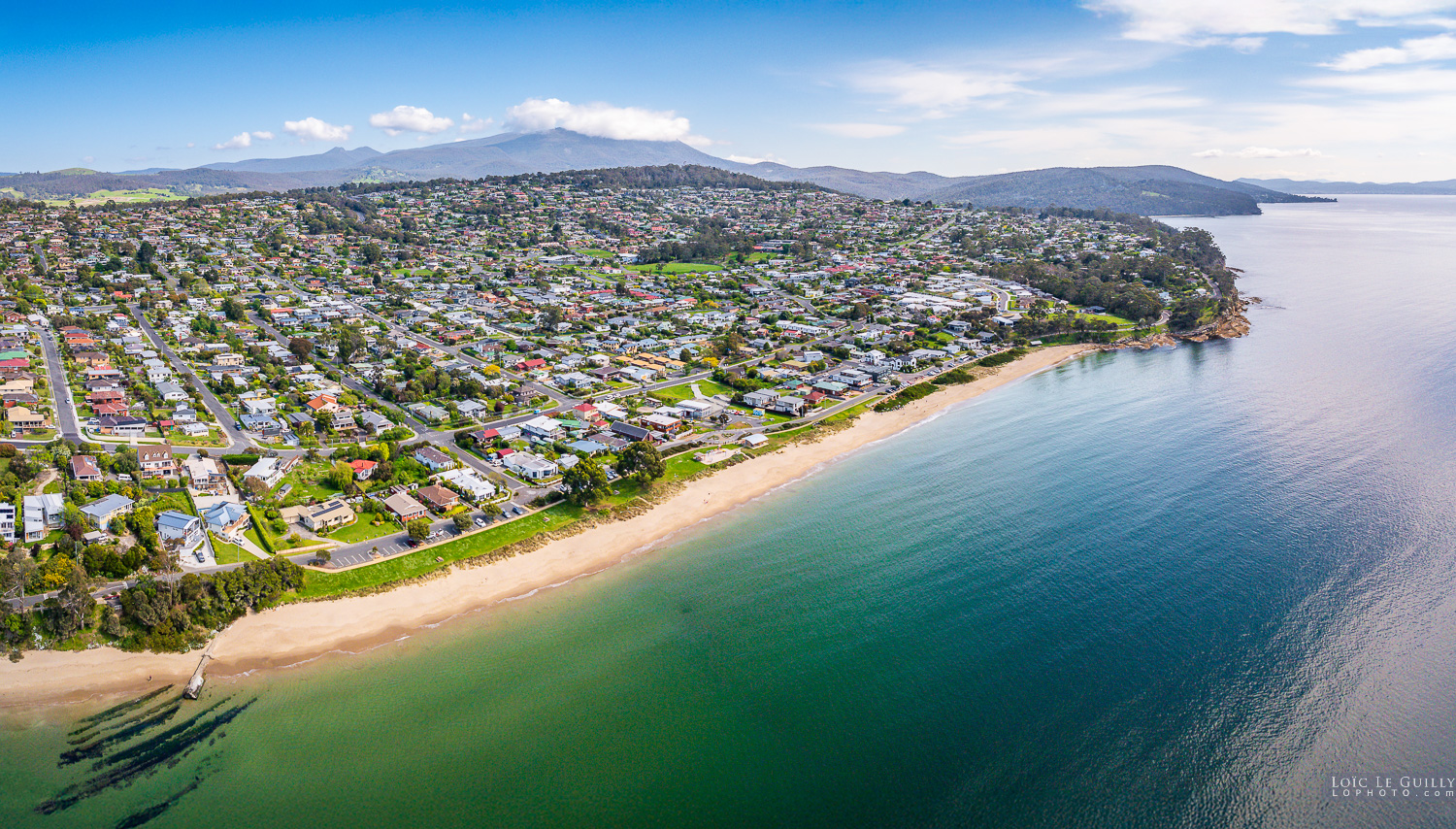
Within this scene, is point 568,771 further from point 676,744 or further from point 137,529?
point 137,529

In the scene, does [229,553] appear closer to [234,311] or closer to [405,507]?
[405,507]

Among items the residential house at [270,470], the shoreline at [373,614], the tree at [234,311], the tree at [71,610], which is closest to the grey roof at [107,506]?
the residential house at [270,470]

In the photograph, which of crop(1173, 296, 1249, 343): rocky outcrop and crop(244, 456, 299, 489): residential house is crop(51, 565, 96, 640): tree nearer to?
crop(244, 456, 299, 489): residential house

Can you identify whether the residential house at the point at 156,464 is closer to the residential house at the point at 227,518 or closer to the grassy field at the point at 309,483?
the grassy field at the point at 309,483

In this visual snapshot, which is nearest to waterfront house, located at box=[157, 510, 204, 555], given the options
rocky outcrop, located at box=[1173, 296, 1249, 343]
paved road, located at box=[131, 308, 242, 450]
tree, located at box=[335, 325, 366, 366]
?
paved road, located at box=[131, 308, 242, 450]

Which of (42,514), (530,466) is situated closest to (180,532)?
(42,514)

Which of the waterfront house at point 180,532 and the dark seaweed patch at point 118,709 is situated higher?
the waterfront house at point 180,532
